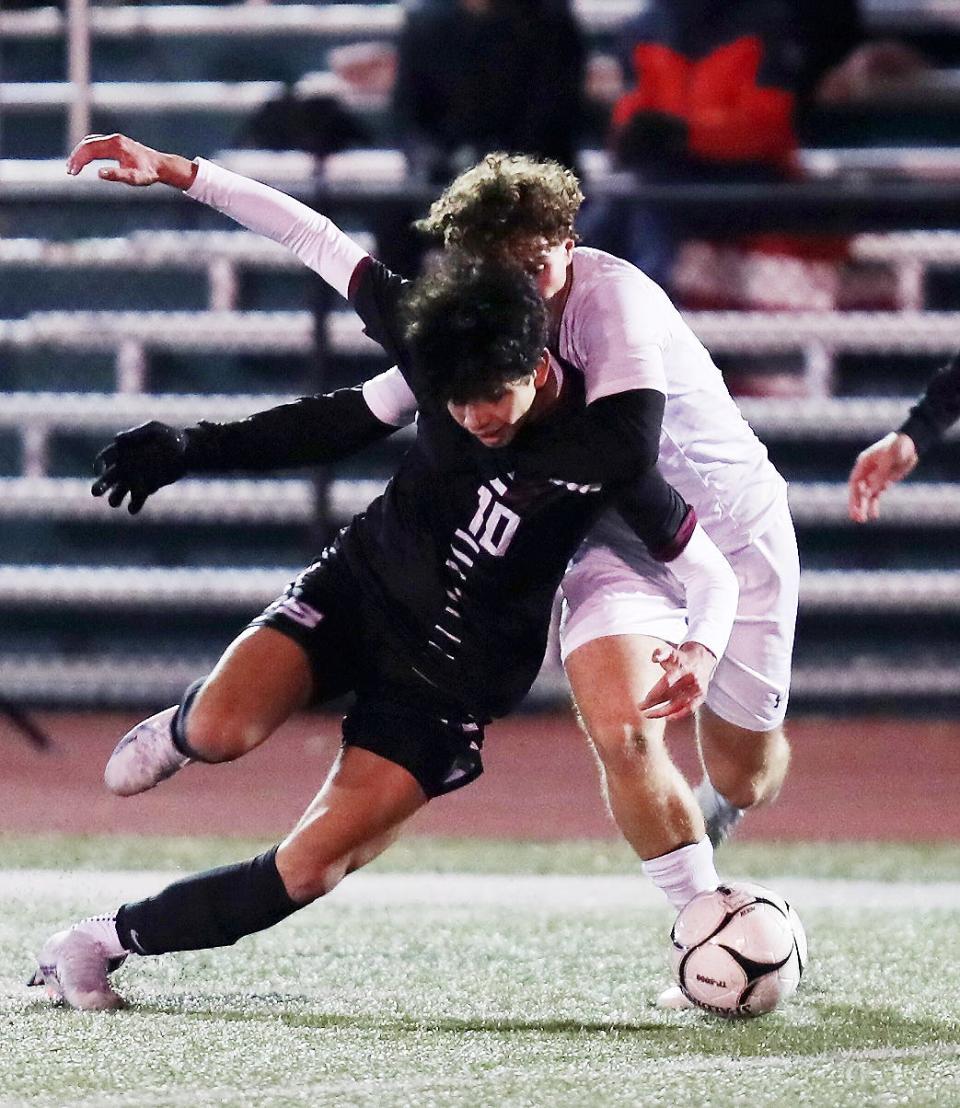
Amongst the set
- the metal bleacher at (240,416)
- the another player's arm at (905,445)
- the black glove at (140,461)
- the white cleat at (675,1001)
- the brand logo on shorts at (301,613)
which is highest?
the black glove at (140,461)

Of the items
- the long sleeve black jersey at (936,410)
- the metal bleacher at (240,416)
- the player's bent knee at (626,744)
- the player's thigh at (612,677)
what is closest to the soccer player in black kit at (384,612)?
the player's thigh at (612,677)

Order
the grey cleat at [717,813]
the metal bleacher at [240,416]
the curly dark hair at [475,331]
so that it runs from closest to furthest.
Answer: the curly dark hair at [475,331]
the grey cleat at [717,813]
the metal bleacher at [240,416]

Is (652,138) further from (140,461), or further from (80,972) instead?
(80,972)

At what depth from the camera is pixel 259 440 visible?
4320 mm

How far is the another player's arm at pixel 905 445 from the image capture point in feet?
17.1

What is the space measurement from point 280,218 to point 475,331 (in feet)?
2.78

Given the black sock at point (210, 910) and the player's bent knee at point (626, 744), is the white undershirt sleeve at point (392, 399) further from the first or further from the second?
the black sock at point (210, 910)

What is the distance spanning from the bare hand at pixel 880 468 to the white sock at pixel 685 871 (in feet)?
4.42

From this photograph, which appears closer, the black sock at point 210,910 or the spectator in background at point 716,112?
the black sock at point 210,910

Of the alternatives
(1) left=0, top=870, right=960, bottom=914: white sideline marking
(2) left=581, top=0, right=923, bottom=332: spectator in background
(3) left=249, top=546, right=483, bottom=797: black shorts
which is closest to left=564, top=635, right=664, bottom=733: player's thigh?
(3) left=249, top=546, right=483, bottom=797: black shorts

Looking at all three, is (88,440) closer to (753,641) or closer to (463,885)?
(463,885)

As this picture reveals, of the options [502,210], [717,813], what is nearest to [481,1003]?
[717,813]

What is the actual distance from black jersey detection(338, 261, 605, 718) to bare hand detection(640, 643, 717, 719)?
407mm

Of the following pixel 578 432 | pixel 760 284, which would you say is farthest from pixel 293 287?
pixel 578 432
